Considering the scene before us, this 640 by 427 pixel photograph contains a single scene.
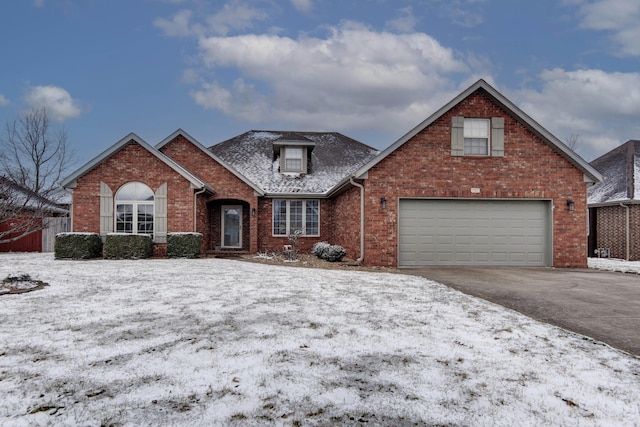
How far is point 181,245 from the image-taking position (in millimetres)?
14164

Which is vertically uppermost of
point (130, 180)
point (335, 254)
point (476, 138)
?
point (476, 138)

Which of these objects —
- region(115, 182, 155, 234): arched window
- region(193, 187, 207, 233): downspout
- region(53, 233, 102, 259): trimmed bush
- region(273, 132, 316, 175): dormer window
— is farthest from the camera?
region(273, 132, 316, 175): dormer window

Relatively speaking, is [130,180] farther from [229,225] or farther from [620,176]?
[620,176]

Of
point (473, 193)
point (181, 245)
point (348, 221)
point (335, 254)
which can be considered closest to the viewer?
point (473, 193)

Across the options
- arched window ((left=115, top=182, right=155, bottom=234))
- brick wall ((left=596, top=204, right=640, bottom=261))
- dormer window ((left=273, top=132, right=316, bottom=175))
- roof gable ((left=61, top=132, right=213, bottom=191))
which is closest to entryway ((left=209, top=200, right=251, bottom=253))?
dormer window ((left=273, top=132, right=316, bottom=175))

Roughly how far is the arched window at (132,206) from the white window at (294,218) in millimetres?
5401

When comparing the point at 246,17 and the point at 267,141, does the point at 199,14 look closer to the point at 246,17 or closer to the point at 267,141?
the point at 246,17

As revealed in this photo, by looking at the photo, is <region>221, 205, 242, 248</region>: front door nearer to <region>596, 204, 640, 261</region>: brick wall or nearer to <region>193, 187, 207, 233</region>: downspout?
<region>193, 187, 207, 233</region>: downspout

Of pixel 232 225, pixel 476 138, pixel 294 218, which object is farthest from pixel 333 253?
pixel 232 225

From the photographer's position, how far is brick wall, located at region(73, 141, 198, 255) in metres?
14.4

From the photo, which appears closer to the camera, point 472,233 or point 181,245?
point 472,233

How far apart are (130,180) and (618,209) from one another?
20.5 meters

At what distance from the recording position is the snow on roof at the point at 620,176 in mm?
16739

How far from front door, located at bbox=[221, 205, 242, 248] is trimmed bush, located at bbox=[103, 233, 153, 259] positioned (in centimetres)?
470
